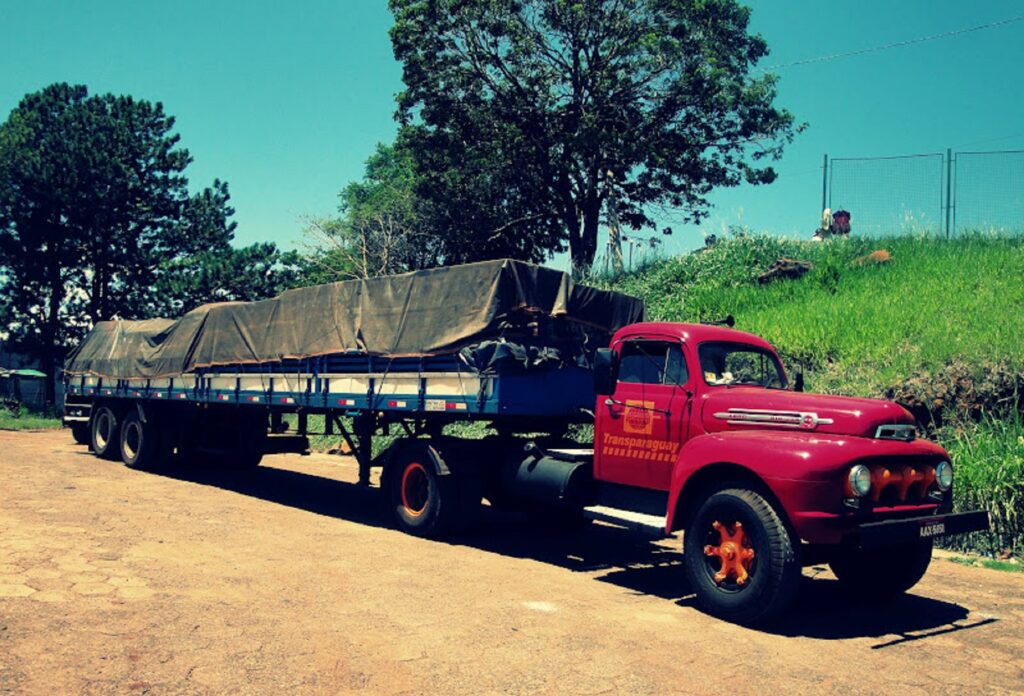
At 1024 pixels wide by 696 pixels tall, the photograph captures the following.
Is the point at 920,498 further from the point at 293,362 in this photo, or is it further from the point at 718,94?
the point at 718,94

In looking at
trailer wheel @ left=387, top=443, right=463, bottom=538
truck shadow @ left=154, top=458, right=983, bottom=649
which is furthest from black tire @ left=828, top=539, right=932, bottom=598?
trailer wheel @ left=387, top=443, right=463, bottom=538

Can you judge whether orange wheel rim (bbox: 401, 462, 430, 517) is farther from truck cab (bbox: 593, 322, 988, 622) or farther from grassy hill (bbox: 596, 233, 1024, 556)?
grassy hill (bbox: 596, 233, 1024, 556)

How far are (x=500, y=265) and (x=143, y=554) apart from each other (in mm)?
4555

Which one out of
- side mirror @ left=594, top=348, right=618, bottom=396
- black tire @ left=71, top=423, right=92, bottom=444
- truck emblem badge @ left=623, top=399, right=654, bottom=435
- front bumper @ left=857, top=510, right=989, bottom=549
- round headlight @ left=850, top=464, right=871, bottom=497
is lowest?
black tire @ left=71, top=423, right=92, bottom=444

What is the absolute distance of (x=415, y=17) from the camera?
29016 mm

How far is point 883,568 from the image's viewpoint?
24.8 feet

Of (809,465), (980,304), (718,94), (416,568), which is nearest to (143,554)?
(416,568)

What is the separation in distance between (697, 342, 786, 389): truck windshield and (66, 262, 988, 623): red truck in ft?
0.07

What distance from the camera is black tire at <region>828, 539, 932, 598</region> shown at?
7383mm

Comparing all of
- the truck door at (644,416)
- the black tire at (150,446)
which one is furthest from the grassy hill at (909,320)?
the black tire at (150,446)

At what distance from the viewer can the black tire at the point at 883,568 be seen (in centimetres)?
738

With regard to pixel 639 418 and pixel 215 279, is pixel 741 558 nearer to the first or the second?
pixel 639 418

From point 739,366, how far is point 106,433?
14.4 m

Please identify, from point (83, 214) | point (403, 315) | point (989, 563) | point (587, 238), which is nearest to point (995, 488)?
point (989, 563)
